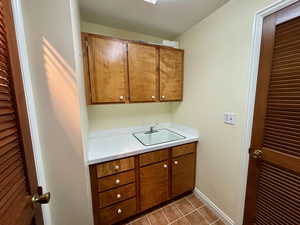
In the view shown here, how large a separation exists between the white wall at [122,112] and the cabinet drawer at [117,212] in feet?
3.11

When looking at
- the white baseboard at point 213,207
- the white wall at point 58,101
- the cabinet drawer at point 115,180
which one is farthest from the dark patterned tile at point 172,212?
the white wall at point 58,101

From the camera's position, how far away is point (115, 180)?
1328 mm

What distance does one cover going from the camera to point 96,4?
4.27 ft

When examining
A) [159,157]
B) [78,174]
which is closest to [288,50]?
[159,157]

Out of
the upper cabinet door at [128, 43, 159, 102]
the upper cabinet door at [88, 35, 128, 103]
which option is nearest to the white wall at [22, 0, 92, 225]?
the upper cabinet door at [88, 35, 128, 103]

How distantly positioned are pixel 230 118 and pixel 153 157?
0.92 metres

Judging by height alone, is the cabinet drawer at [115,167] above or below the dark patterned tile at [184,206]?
above

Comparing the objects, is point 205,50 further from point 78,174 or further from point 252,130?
point 78,174

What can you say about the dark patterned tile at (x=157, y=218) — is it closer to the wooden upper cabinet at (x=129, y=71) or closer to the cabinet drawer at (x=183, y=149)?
the cabinet drawer at (x=183, y=149)

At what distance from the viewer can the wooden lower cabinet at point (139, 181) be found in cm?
129

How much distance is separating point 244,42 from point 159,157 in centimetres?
143

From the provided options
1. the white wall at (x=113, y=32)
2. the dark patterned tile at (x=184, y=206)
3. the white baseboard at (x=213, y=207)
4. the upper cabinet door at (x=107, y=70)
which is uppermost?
the white wall at (x=113, y=32)

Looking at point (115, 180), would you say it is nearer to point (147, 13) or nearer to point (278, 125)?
point (278, 125)

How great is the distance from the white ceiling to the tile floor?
234 cm
